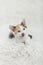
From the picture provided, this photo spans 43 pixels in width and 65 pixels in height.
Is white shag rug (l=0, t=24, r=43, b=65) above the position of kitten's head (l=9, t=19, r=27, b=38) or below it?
below

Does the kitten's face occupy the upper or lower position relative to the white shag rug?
upper

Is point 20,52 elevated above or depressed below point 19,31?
below

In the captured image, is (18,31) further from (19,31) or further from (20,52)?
(20,52)

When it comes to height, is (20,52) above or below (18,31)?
below

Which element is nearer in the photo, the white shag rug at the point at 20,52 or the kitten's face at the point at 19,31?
the white shag rug at the point at 20,52

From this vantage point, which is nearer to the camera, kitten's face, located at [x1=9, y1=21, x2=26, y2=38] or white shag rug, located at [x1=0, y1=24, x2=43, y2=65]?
white shag rug, located at [x1=0, y1=24, x2=43, y2=65]

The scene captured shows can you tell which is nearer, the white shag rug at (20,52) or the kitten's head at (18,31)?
the white shag rug at (20,52)

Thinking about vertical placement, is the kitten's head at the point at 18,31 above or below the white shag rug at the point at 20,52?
above

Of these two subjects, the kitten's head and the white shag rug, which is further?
the kitten's head

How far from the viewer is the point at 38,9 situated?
6.12 feet

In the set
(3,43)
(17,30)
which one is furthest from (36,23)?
(3,43)

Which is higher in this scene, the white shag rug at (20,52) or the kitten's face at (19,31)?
the kitten's face at (19,31)

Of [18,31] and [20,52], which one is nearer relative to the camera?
[20,52]

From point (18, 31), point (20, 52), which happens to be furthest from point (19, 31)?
point (20, 52)
